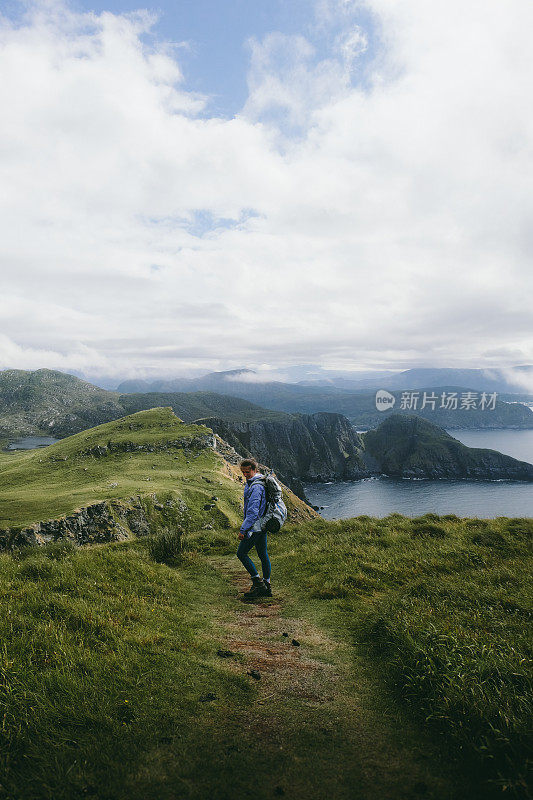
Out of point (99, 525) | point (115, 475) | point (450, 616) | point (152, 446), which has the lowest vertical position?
point (115, 475)

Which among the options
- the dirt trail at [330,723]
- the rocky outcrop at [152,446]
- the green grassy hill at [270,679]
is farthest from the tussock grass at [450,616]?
the rocky outcrop at [152,446]

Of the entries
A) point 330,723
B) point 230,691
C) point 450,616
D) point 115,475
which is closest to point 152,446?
point 115,475

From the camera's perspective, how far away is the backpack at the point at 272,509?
33.5 ft

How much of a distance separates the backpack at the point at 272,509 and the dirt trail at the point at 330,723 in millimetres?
2884

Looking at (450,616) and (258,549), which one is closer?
(450,616)

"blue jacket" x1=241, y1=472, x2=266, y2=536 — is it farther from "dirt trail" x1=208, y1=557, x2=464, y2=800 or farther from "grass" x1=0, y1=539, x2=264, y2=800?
"dirt trail" x1=208, y1=557, x2=464, y2=800

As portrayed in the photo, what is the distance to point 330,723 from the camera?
15.2 feet

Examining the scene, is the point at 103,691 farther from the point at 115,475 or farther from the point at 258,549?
the point at 115,475

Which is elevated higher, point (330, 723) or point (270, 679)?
point (330, 723)

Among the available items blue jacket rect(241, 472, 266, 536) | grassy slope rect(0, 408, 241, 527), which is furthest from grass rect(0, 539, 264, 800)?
grassy slope rect(0, 408, 241, 527)

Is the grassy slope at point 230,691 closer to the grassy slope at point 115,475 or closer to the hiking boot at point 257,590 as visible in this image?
the hiking boot at point 257,590

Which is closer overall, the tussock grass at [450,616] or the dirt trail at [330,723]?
the dirt trail at [330,723]

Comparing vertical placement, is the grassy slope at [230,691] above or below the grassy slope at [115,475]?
above

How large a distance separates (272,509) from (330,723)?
19.0 feet
